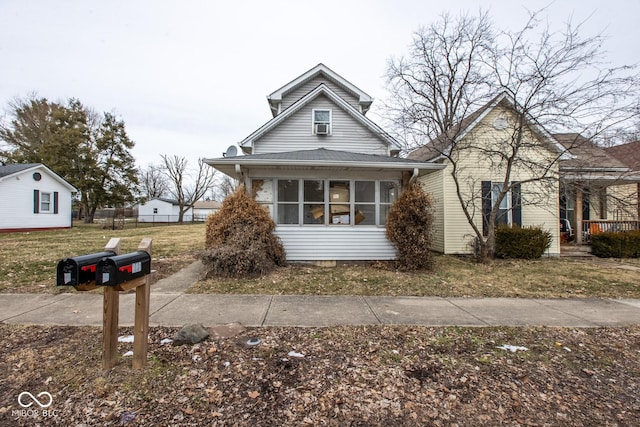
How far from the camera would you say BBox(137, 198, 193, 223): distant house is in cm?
4556

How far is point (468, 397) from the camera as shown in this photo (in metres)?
2.48

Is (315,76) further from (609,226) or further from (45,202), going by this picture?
(45,202)

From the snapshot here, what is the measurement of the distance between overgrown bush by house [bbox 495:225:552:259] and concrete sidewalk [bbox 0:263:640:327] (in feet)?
15.7

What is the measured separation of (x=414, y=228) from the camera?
7.77m

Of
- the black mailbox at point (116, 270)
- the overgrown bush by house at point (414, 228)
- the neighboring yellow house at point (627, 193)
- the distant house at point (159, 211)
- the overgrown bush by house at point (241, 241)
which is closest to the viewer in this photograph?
the black mailbox at point (116, 270)

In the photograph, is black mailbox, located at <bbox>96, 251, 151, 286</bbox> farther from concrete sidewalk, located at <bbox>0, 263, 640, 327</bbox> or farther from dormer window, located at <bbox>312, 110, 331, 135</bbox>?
dormer window, located at <bbox>312, 110, 331, 135</bbox>

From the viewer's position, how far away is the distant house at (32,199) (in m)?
16.9

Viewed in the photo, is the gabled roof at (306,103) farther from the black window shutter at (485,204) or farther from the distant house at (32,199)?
the distant house at (32,199)

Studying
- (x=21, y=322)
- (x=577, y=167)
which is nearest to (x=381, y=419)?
(x=21, y=322)

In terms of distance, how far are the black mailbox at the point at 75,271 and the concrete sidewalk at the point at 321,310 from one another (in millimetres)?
1872

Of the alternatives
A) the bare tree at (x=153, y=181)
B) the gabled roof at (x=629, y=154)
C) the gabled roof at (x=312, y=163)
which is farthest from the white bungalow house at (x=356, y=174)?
the bare tree at (x=153, y=181)

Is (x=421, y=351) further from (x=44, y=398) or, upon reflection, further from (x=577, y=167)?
(x=577, y=167)

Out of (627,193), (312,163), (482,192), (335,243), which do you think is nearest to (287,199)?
(312,163)

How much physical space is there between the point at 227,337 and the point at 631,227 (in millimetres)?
16141
